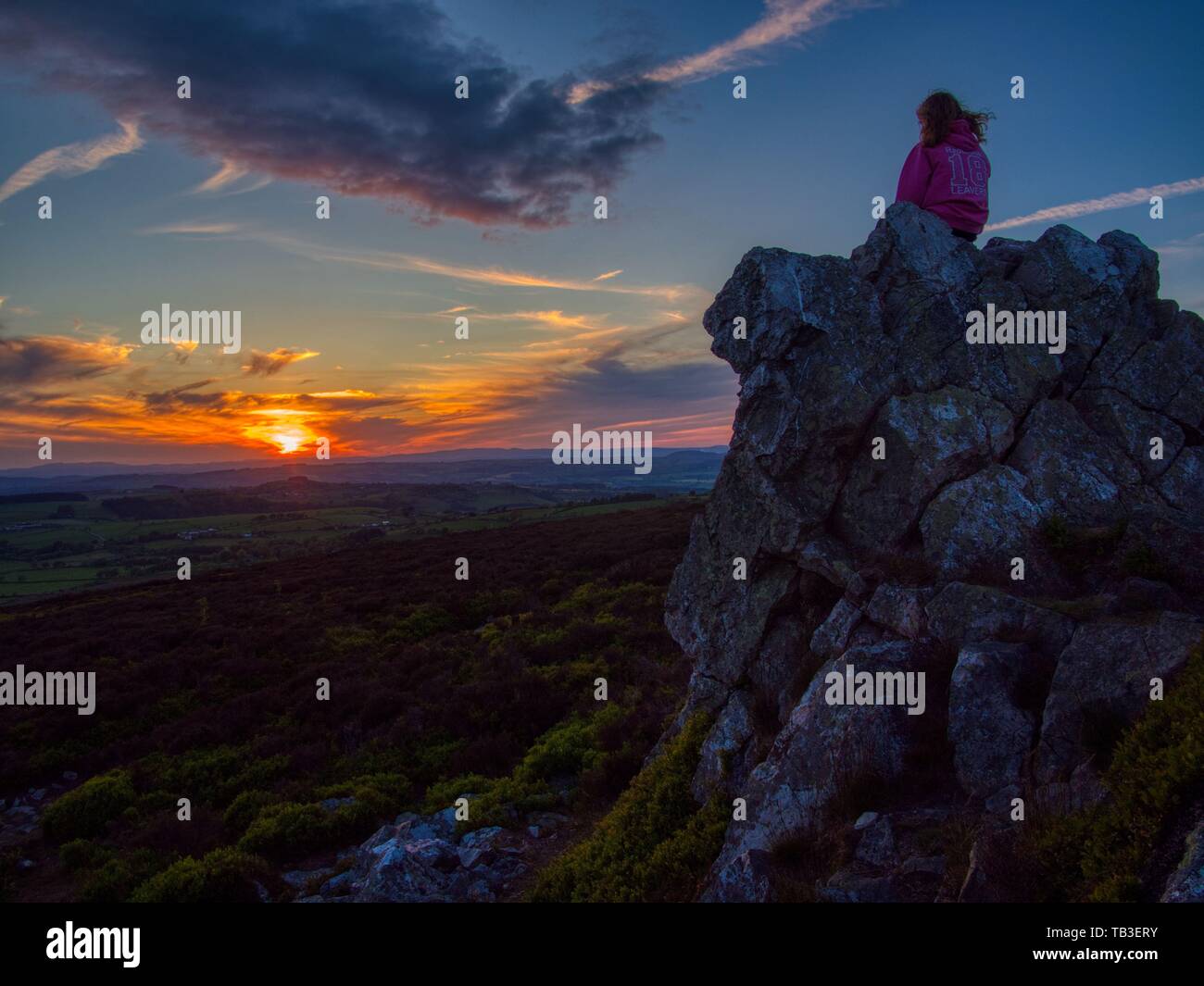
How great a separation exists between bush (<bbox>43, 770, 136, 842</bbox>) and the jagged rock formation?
15489 mm

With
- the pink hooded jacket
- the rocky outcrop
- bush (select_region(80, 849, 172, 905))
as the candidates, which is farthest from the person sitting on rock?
bush (select_region(80, 849, 172, 905))

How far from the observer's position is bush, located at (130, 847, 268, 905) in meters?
13.0

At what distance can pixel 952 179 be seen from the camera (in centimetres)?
1325

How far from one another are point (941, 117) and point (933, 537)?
26.9ft

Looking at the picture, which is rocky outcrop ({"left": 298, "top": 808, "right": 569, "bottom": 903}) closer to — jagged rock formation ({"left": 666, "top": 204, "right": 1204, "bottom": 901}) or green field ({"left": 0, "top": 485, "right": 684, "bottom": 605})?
jagged rock formation ({"left": 666, "top": 204, "right": 1204, "bottom": 901})

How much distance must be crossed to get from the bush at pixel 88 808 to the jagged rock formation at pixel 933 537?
1549cm
